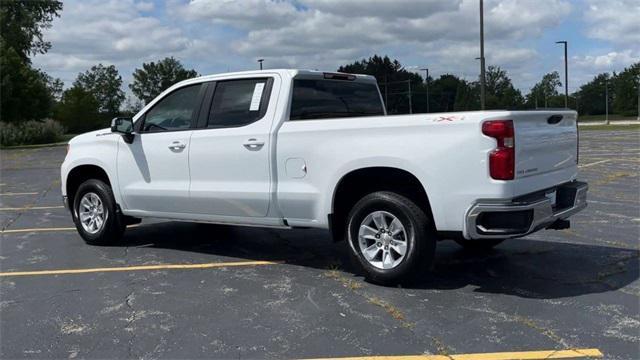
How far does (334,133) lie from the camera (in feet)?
18.2

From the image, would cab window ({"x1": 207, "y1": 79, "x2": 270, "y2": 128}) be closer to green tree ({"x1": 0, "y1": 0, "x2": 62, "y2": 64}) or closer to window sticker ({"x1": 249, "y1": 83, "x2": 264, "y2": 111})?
window sticker ({"x1": 249, "y1": 83, "x2": 264, "y2": 111})

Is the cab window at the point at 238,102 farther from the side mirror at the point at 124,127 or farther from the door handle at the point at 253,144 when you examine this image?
the side mirror at the point at 124,127

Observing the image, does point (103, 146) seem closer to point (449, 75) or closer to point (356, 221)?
point (356, 221)

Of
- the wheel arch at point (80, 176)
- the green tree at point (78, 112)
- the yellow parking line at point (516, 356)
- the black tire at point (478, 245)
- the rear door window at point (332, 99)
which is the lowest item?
the yellow parking line at point (516, 356)

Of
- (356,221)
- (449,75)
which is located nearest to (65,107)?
(449,75)

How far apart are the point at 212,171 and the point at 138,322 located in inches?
83.5

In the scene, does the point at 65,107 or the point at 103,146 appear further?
the point at 65,107

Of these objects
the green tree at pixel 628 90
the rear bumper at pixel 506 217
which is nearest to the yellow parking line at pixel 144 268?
the rear bumper at pixel 506 217

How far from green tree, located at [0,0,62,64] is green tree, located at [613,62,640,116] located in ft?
243

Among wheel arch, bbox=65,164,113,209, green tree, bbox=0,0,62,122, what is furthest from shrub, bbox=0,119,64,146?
wheel arch, bbox=65,164,113,209

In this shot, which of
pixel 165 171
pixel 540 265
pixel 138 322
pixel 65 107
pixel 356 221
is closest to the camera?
pixel 138 322

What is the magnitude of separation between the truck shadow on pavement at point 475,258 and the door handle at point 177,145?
4.21ft

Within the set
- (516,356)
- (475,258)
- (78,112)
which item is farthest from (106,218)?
(78,112)

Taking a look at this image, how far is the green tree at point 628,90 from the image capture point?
87.1 meters
